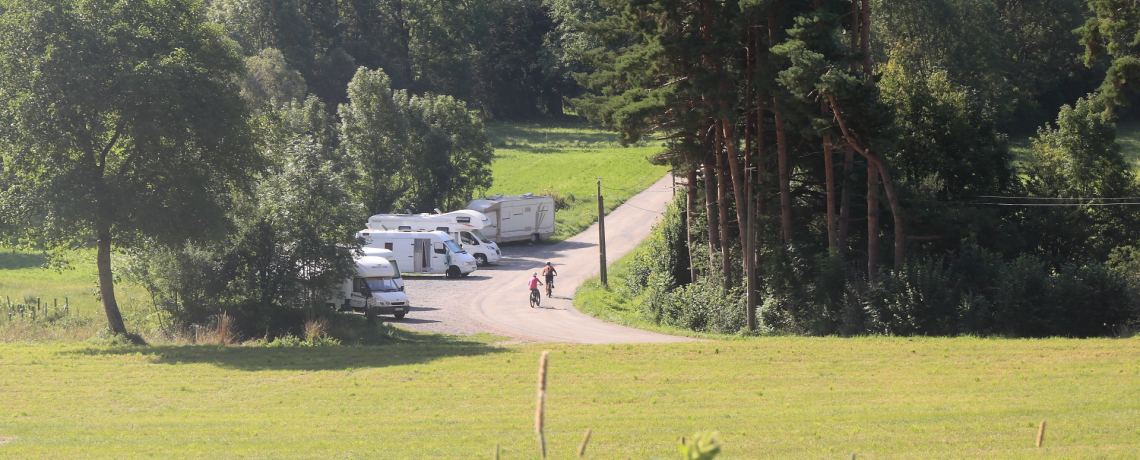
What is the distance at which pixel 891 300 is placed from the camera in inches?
1059

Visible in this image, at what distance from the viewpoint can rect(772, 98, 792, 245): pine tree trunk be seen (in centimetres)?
2898

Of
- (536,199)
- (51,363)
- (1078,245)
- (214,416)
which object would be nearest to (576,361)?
(214,416)

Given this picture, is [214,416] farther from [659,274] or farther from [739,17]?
[659,274]

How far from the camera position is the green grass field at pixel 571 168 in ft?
200

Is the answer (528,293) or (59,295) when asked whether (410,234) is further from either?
(59,295)

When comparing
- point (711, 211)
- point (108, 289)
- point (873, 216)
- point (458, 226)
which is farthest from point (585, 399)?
point (458, 226)

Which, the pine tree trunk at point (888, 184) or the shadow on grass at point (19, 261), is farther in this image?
the shadow on grass at point (19, 261)

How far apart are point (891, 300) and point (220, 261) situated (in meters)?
19.4

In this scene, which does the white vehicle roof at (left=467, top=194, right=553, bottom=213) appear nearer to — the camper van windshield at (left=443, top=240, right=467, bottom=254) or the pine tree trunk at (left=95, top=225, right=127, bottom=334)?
the camper van windshield at (left=443, top=240, right=467, bottom=254)

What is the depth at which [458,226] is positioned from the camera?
46.8 m

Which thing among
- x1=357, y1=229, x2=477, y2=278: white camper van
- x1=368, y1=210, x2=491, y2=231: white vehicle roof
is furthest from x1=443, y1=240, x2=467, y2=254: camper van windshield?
x1=368, y1=210, x2=491, y2=231: white vehicle roof

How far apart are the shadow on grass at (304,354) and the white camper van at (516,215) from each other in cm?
2406

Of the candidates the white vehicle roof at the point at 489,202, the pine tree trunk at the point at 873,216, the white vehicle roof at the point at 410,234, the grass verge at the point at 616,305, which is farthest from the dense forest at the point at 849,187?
the white vehicle roof at the point at 489,202

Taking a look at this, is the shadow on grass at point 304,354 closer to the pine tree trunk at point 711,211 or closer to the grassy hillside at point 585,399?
the grassy hillside at point 585,399
